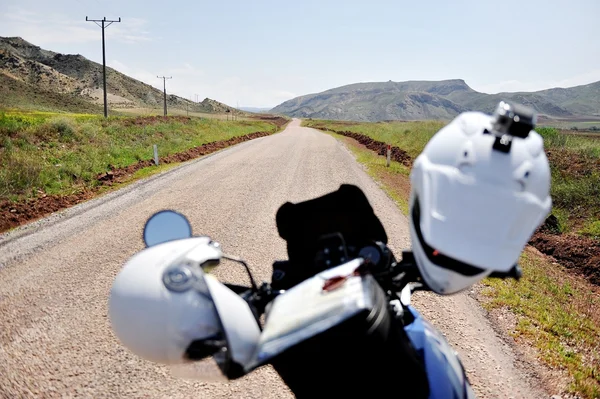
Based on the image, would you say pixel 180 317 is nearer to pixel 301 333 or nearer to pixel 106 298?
pixel 301 333

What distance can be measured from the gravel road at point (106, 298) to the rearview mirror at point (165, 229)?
198 cm

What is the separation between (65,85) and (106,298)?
106 meters

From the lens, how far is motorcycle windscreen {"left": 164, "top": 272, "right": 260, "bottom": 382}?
1.03 meters

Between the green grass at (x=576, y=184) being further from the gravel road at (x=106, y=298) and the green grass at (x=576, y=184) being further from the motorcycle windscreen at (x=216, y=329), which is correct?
the motorcycle windscreen at (x=216, y=329)

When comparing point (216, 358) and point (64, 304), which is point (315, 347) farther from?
point (64, 304)

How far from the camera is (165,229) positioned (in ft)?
5.05

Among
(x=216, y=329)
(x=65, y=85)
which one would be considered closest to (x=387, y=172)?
(x=216, y=329)

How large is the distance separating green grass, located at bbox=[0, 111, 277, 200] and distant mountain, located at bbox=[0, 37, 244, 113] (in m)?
48.0

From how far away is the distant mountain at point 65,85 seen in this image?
61144 mm

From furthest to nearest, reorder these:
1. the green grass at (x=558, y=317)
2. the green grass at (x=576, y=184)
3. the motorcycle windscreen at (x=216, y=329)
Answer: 1. the green grass at (x=576, y=184)
2. the green grass at (x=558, y=317)
3. the motorcycle windscreen at (x=216, y=329)

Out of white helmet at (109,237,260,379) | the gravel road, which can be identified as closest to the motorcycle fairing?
white helmet at (109,237,260,379)

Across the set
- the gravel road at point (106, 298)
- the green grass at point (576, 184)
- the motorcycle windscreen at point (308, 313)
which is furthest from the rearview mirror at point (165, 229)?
the green grass at point (576, 184)

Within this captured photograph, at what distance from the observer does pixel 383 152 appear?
19859mm

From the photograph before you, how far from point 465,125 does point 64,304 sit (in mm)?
4496
